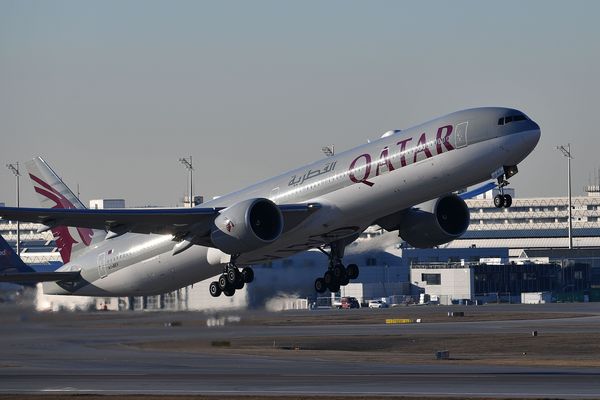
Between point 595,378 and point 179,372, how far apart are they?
21227 millimetres

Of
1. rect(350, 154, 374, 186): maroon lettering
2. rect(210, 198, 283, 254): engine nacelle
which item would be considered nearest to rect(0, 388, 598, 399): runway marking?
rect(210, 198, 283, 254): engine nacelle

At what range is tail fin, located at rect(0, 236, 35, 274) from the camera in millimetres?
69000

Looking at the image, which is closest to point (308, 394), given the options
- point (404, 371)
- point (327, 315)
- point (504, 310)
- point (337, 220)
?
point (337, 220)

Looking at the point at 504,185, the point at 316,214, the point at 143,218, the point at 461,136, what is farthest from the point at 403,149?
the point at 143,218

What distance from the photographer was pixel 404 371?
62.2 m

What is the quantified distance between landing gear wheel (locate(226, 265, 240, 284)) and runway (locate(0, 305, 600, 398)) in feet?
15.7

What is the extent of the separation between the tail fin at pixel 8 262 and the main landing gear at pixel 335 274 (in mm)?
18576

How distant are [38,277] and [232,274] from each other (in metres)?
15.0

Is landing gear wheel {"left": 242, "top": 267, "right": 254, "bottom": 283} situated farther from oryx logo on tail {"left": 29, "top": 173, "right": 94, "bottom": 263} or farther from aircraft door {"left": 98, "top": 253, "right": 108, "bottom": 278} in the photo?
oryx logo on tail {"left": 29, "top": 173, "right": 94, "bottom": 263}

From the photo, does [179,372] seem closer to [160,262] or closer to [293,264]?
[160,262]

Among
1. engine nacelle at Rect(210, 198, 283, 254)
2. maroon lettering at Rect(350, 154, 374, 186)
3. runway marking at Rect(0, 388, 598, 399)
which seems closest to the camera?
runway marking at Rect(0, 388, 598, 399)

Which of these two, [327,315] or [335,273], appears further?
[327,315]

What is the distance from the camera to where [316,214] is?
5675cm

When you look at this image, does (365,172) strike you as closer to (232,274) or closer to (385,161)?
(385,161)
